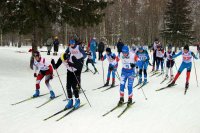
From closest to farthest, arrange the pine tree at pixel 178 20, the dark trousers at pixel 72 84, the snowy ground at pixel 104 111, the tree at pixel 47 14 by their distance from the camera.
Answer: the snowy ground at pixel 104 111
the dark trousers at pixel 72 84
the tree at pixel 47 14
the pine tree at pixel 178 20

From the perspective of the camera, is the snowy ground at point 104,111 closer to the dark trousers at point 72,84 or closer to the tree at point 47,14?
the dark trousers at point 72,84

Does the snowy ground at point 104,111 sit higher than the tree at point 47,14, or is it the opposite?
the tree at point 47,14

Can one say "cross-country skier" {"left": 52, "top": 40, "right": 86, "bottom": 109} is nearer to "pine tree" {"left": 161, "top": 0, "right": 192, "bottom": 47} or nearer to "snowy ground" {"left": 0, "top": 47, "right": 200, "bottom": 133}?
"snowy ground" {"left": 0, "top": 47, "right": 200, "bottom": 133}

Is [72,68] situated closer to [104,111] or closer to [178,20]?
[104,111]

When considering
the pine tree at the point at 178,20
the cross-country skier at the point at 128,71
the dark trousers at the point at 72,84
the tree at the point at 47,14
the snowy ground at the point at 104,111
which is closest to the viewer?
the snowy ground at the point at 104,111

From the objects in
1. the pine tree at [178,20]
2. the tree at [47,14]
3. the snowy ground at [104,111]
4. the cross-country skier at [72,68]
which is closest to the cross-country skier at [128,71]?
the snowy ground at [104,111]

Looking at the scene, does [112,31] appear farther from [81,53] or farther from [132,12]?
[81,53]

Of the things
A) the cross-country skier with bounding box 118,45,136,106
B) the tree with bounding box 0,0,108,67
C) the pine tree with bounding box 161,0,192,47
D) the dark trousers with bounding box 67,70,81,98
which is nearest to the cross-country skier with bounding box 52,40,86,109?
the dark trousers with bounding box 67,70,81,98

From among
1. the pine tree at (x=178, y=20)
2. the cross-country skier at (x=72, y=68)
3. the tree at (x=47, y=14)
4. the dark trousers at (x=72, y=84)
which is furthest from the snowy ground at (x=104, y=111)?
the pine tree at (x=178, y=20)

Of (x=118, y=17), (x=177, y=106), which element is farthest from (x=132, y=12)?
(x=177, y=106)

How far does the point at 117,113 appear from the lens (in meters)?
9.41

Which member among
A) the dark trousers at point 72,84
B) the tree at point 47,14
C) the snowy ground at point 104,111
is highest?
the tree at point 47,14

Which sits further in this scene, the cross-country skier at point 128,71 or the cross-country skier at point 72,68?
the cross-country skier at point 128,71

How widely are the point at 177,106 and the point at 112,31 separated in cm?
4776
